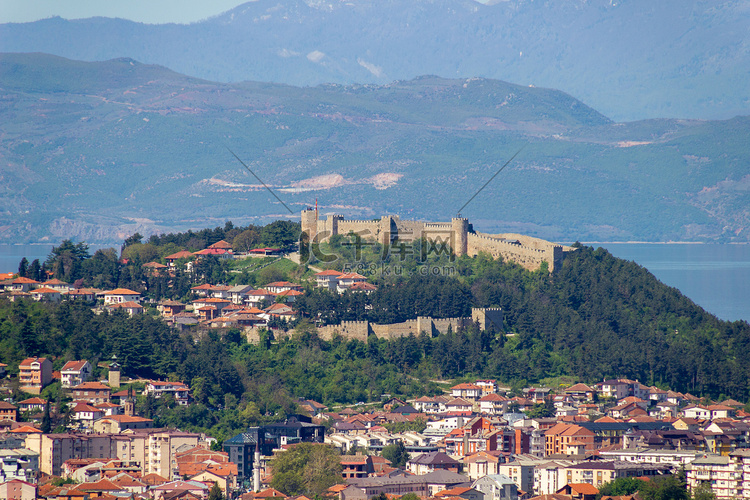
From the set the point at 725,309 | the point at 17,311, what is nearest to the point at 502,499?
the point at 17,311

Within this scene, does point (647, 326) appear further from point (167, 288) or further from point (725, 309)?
point (725, 309)

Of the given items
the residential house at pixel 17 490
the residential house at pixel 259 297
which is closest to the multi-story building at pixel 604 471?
the residential house at pixel 17 490

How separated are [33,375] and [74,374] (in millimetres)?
1466

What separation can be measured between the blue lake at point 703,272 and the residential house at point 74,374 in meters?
44.2

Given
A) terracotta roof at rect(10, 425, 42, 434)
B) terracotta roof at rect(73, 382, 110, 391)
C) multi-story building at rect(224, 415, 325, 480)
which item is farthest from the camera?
terracotta roof at rect(73, 382, 110, 391)

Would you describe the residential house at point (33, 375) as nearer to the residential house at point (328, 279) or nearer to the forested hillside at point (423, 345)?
the forested hillside at point (423, 345)

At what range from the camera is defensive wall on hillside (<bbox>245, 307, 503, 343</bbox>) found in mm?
64625

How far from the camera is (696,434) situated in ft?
166

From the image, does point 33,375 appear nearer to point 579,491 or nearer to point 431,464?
point 431,464

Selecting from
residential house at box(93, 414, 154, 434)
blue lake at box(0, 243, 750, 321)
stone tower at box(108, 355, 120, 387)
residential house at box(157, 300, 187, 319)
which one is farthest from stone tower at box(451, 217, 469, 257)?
residential house at box(93, 414, 154, 434)

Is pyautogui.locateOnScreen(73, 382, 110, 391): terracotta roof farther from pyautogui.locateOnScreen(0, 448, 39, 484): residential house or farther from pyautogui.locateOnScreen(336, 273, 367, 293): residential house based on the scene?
pyautogui.locateOnScreen(336, 273, 367, 293): residential house

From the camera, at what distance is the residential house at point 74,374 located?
2217 inches

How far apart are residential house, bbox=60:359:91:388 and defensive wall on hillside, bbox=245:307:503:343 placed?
9.46 metres

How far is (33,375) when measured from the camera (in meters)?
56.1
